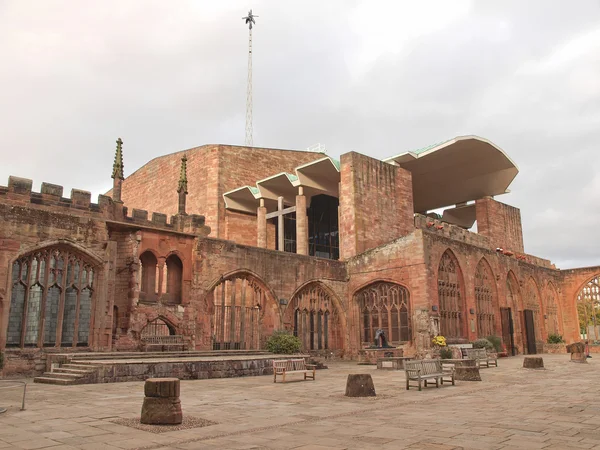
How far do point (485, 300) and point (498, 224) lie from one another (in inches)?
421

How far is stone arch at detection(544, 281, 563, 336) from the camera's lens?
32531 millimetres

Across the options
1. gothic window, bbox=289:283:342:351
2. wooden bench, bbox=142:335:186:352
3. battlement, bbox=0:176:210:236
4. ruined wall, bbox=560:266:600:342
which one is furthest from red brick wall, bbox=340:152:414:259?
ruined wall, bbox=560:266:600:342

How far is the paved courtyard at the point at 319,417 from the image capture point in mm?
5812

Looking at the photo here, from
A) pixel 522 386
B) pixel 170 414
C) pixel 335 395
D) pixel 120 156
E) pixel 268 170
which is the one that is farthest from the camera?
pixel 268 170

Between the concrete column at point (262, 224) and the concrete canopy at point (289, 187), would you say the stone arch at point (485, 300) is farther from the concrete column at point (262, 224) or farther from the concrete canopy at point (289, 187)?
the concrete column at point (262, 224)

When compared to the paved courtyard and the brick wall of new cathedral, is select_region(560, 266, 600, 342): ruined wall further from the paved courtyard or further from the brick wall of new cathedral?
the paved courtyard

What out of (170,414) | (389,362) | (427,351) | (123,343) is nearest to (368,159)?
(427,351)

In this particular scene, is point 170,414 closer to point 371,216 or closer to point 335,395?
point 335,395

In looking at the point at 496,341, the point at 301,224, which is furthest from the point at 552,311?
the point at 301,224

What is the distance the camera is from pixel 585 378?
43.7 feet

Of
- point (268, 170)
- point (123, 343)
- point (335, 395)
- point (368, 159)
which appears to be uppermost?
point (268, 170)

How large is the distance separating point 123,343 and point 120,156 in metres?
6.77

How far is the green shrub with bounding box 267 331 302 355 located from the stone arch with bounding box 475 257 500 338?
1019 centimetres

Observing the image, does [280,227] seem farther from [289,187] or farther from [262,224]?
[289,187]
